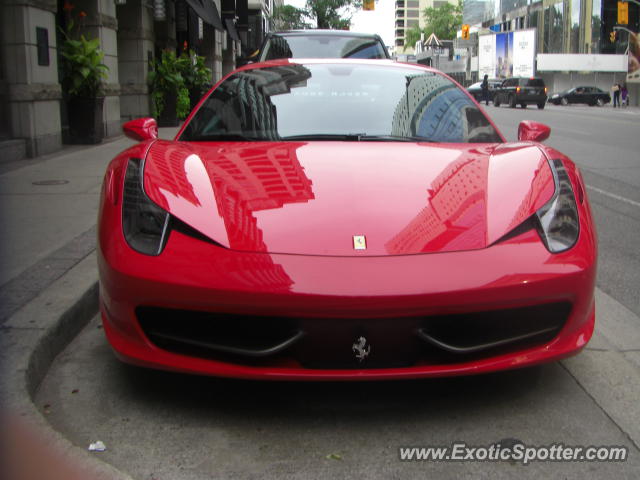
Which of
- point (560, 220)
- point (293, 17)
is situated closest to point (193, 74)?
point (560, 220)

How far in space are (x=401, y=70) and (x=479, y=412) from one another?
2.37m

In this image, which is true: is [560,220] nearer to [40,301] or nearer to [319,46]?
[40,301]

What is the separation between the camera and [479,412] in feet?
8.77

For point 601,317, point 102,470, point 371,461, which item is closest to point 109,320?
point 102,470

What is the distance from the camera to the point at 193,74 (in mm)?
18938

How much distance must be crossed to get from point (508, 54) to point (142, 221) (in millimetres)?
75248

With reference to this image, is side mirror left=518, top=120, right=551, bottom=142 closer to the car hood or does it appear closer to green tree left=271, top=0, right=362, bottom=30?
the car hood

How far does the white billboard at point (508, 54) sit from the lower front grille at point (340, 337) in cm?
7204

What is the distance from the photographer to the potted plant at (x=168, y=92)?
17141mm

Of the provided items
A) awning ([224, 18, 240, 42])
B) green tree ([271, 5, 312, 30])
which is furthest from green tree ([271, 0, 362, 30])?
awning ([224, 18, 240, 42])

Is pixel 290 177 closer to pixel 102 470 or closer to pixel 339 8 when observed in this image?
pixel 102 470

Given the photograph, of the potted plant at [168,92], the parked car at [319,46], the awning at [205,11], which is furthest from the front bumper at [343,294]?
the awning at [205,11]

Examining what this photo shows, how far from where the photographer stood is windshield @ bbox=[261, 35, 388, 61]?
35.0 feet

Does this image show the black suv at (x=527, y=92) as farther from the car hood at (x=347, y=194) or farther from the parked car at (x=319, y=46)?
the car hood at (x=347, y=194)
